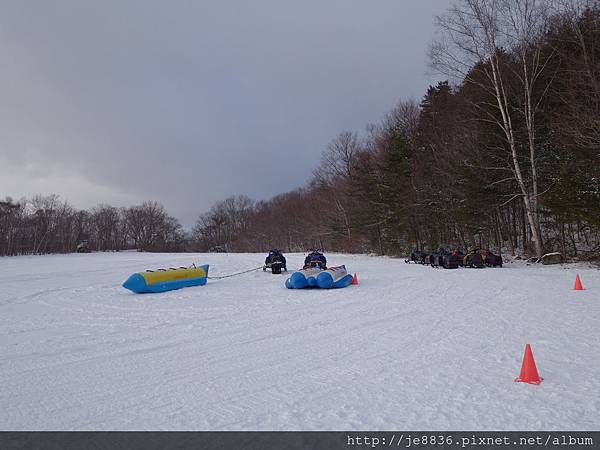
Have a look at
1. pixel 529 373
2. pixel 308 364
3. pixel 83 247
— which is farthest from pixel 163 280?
pixel 83 247

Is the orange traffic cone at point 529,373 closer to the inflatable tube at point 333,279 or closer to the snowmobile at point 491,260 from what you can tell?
the inflatable tube at point 333,279

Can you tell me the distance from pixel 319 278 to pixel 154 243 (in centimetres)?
7491

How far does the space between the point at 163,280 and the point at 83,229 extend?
67.1 metres

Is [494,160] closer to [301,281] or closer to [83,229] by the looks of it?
[301,281]

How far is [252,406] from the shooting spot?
3479 millimetres

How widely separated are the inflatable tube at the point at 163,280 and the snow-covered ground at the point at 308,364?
2315 mm

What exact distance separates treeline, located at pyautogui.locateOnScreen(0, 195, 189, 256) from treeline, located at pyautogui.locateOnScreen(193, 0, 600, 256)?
48.2 meters

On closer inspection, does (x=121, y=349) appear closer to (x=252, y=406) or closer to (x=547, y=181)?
(x=252, y=406)

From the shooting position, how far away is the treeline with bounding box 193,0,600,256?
48.7 ft

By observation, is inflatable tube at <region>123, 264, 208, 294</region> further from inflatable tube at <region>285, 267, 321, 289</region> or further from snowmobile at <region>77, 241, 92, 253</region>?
snowmobile at <region>77, 241, 92, 253</region>

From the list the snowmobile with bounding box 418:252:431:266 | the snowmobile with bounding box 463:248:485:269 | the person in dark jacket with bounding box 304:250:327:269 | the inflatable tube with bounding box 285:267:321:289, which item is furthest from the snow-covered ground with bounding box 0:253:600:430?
the snowmobile with bounding box 418:252:431:266

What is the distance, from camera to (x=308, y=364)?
183 inches

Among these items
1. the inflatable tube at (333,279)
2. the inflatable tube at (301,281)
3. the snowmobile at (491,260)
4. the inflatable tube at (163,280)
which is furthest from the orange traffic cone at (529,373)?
the snowmobile at (491,260)
